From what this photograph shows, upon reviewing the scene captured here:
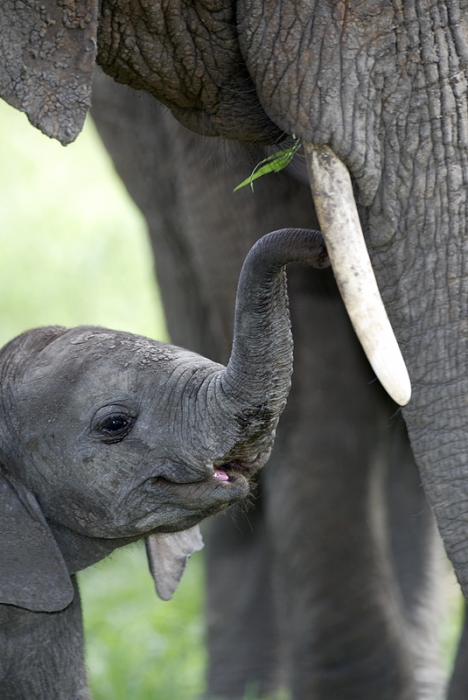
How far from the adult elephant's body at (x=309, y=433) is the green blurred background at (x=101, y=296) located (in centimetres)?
49

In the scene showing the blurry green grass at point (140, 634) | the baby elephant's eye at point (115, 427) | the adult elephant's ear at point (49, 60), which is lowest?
the blurry green grass at point (140, 634)

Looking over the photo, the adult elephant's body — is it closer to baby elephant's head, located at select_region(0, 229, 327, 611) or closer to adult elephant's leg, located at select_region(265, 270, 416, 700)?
adult elephant's leg, located at select_region(265, 270, 416, 700)

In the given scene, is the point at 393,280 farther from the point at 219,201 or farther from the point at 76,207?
the point at 76,207

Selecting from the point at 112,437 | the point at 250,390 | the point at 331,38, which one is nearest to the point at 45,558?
the point at 112,437

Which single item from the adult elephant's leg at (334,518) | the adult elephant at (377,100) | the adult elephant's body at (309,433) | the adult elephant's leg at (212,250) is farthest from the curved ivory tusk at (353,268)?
the adult elephant's leg at (334,518)

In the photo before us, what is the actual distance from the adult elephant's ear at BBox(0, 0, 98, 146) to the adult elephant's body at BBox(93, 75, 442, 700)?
27.0 inches

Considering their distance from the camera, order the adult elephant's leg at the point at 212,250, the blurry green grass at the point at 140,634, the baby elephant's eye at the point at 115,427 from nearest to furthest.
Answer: the baby elephant's eye at the point at 115,427 < the adult elephant's leg at the point at 212,250 < the blurry green grass at the point at 140,634

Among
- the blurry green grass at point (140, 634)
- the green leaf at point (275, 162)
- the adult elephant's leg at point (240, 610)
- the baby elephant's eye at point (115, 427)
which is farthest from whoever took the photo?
the adult elephant's leg at point (240, 610)

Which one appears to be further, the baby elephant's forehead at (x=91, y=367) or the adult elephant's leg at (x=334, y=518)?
the adult elephant's leg at (x=334, y=518)

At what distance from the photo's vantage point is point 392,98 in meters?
2.30

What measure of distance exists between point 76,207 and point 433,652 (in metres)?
5.85

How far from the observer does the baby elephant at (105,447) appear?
222 centimetres

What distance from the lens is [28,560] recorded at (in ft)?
7.75

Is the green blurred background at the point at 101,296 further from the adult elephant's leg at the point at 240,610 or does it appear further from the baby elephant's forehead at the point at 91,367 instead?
the baby elephant's forehead at the point at 91,367
